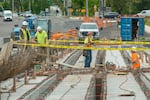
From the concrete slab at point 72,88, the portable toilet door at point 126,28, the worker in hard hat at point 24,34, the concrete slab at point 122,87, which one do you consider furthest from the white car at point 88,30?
the concrete slab at point 72,88

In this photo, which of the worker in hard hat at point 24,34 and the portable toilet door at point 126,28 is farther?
the portable toilet door at point 126,28

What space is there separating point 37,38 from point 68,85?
474 centimetres

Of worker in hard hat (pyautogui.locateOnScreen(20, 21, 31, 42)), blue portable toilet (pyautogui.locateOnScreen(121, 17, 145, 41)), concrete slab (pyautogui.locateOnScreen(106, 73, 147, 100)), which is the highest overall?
worker in hard hat (pyautogui.locateOnScreen(20, 21, 31, 42))

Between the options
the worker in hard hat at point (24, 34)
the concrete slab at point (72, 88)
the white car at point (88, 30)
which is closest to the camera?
the concrete slab at point (72, 88)

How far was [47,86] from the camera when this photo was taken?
58.1 ft

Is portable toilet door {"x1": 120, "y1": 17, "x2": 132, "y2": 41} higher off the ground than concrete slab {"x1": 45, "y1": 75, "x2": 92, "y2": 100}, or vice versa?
concrete slab {"x1": 45, "y1": 75, "x2": 92, "y2": 100}

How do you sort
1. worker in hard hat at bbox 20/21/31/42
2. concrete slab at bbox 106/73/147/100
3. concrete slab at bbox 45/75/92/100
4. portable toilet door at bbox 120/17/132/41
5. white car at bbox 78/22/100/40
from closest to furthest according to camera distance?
concrete slab at bbox 106/73/147/100 → concrete slab at bbox 45/75/92/100 → worker in hard hat at bbox 20/21/31/42 → white car at bbox 78/22/100/40 → portable toilet door at bbox 120/17/132/41

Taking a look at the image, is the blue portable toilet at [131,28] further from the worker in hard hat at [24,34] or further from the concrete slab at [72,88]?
the concrete slab at [72,88]

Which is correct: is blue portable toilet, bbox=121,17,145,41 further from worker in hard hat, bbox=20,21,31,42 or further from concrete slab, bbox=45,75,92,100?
concrete slab, bbox=45,75,92,100

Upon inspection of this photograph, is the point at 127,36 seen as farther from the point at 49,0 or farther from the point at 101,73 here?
the point at 49,0

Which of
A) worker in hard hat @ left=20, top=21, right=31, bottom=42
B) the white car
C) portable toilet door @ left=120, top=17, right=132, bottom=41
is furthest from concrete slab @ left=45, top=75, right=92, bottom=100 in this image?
portable toilet door @ left=120, top=17, right=132, bottom=41

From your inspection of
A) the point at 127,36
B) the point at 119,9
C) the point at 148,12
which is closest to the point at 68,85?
the point at 127,36

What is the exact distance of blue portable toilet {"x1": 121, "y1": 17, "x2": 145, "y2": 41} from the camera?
48438mm

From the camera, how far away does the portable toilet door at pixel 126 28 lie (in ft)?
159
